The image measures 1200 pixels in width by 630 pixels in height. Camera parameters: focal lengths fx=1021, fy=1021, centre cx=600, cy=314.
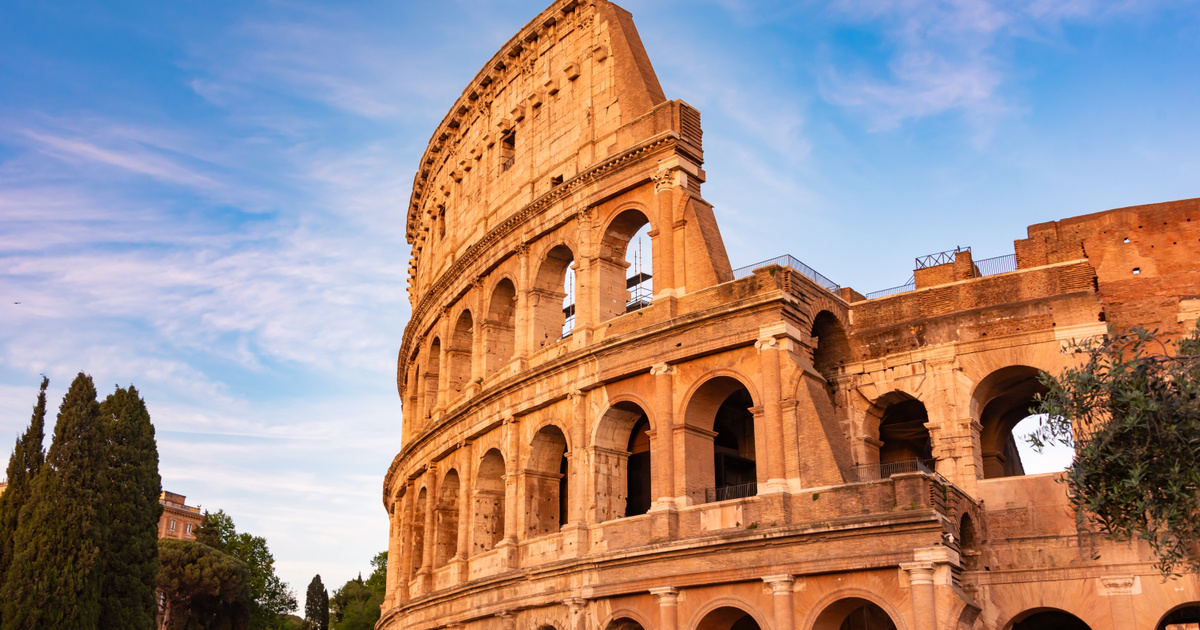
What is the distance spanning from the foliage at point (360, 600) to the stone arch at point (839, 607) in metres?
36.9

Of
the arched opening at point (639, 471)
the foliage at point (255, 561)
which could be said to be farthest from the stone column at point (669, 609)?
the foliage at point (255, 561)

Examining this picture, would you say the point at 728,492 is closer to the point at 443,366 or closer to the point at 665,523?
the point at 665,523

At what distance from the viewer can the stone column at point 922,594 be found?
1656 cm

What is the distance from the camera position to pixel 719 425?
79.7 ft

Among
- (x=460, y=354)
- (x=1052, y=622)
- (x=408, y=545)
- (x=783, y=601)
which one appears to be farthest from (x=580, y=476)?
(x=1052, y=622)

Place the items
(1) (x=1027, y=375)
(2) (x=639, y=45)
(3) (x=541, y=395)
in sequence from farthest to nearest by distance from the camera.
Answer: (2) (x=639, y=45) → (3) (x=541, y=395) → (1) (x=1027, y=375)

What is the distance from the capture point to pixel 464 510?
26.0 m

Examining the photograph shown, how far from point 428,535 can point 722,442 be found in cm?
905

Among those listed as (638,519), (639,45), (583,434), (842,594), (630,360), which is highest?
(639,45)

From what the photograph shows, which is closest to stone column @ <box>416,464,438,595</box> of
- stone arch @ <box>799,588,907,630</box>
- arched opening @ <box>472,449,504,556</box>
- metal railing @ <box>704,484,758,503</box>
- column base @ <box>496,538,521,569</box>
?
arched opening @ <box>472,449,504,556</box>

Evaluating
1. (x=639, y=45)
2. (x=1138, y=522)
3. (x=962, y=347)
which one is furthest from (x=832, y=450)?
(x=639, y=45)

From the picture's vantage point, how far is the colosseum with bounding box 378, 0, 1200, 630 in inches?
707

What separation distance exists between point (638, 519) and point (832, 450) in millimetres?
4284

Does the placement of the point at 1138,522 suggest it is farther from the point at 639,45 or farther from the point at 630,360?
the point at 639,45
